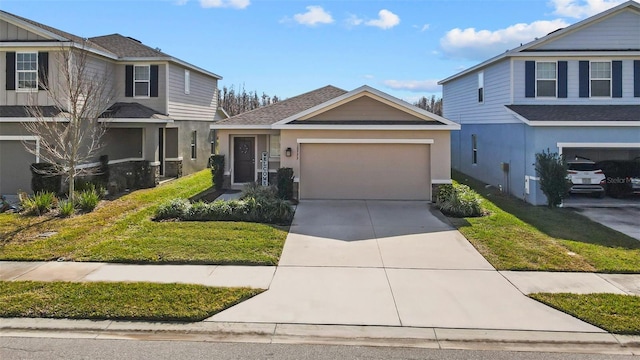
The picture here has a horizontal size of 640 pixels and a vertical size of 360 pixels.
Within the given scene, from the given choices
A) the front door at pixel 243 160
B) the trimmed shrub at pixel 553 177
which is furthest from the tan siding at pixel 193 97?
the trimmed shrub at pixel 553 177

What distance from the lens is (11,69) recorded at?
55.7ft

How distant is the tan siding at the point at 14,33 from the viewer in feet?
55.4

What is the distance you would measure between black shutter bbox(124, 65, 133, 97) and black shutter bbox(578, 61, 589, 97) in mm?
18267

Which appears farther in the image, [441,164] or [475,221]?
[441,164]

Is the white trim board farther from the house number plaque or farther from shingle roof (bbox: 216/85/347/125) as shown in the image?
shingle roof (bbox: 216/85/347/125)

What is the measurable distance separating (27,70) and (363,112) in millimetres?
12305

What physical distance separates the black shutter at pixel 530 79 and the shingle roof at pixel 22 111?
16.7 m

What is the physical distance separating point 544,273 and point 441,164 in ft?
24.8

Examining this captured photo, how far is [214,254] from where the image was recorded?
9.55 meters

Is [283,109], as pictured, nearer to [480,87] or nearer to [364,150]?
[364,150]

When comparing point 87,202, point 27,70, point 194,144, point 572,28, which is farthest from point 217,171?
point 572,28

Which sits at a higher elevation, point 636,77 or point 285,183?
point 636,77

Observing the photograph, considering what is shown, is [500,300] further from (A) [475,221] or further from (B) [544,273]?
(A) [475,221]

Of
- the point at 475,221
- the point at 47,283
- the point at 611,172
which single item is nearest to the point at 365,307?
the point at 47,283
